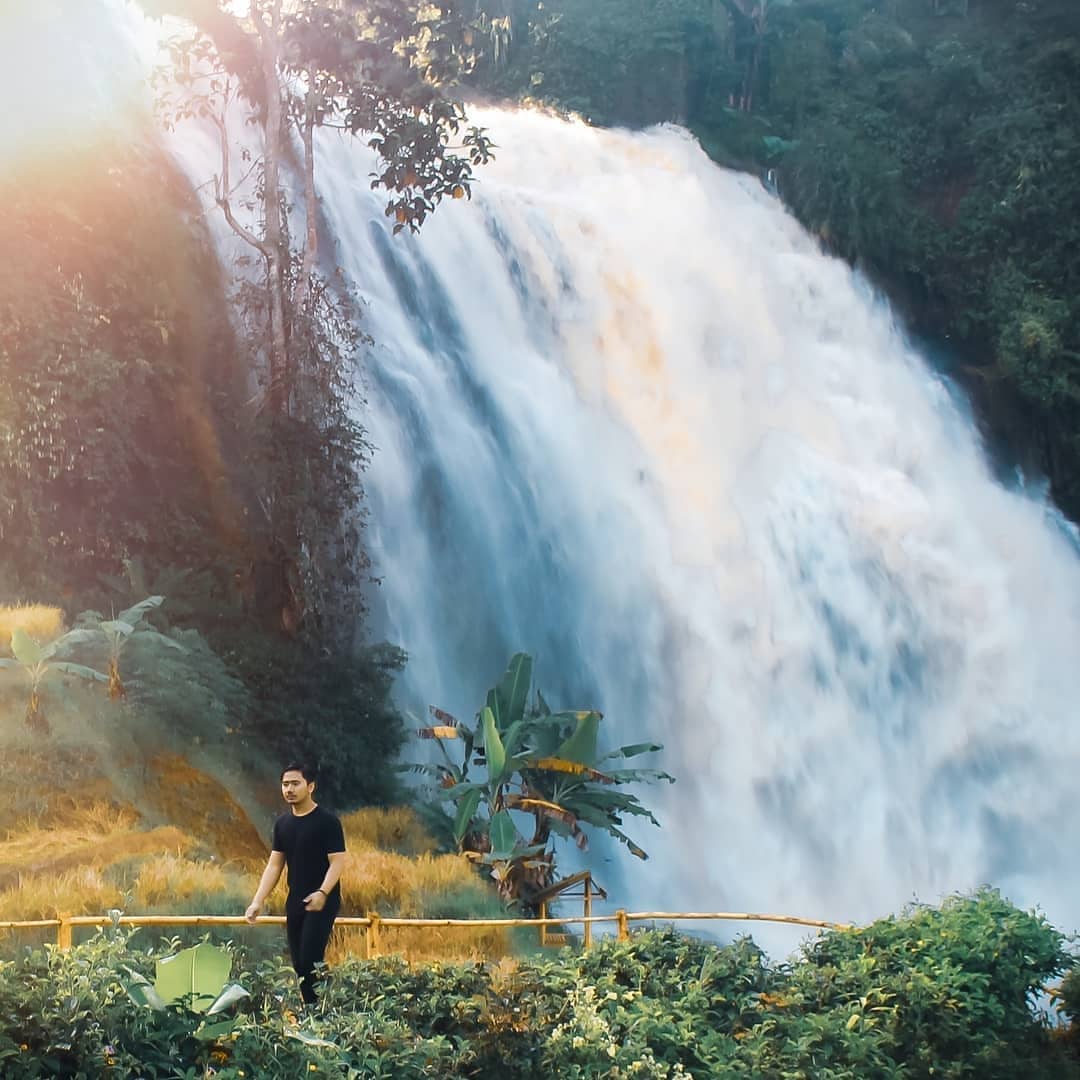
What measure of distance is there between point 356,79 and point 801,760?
7993mm

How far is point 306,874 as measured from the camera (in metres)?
5.36

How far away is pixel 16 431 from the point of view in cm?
1009

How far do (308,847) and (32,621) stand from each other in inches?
197

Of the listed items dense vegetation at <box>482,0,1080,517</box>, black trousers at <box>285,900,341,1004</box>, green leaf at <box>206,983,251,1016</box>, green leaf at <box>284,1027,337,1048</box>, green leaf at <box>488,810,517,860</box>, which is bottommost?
green leaf at <box>284,1027,337,1048</box>

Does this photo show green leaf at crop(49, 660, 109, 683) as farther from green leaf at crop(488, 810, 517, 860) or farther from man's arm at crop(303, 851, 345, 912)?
man's arm at crop(303, 851, 345, 912)

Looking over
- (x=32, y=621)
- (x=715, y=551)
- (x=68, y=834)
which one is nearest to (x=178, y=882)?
(x=68, y=834)

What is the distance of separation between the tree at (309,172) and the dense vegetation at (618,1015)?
19.1 feet

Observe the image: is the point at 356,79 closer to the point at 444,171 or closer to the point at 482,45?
the point at 444,171

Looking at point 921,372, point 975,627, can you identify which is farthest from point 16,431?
point 921,372

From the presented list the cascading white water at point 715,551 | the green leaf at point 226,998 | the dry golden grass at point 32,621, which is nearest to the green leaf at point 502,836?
the cascading white water at point 715,551

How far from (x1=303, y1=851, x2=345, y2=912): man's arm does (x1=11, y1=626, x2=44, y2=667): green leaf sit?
4219 mm

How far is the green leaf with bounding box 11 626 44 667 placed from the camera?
345 inches

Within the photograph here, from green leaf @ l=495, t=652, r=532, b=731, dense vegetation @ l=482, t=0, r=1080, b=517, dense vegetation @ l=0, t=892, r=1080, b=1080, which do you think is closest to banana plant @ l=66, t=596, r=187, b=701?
green leaf @ l=495, t=652, r=532, b=731

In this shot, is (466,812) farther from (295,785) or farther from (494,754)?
(295,785)
